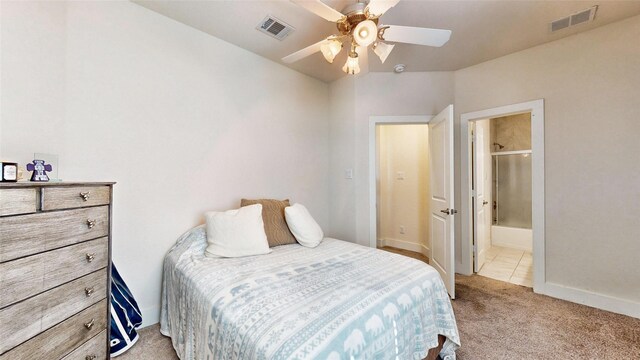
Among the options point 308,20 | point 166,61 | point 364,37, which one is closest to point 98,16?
point 166,61

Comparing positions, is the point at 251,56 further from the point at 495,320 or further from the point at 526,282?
the point at 526,282

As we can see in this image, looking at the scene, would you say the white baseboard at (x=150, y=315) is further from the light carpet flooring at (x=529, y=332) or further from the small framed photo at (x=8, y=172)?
the small framed photo at (x=8, y=172)

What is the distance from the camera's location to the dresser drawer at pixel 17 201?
968 mm

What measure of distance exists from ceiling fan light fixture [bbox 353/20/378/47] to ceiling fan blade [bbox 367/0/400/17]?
7cm

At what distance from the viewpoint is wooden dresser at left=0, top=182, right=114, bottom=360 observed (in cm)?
99

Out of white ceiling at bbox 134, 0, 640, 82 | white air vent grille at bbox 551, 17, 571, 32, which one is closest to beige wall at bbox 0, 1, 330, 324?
white ceiling at bbox 134, 0, 640, 82

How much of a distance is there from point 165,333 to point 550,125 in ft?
13.1

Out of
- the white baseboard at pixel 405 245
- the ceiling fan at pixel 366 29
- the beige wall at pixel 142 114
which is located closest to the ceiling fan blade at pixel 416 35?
the ceiling fan at pixel 366 29

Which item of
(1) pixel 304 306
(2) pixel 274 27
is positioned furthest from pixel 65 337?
(2) pixel 274 27

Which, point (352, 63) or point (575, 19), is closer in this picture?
point (352, 63)

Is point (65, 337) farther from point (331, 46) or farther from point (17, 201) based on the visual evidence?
point (331, 46)

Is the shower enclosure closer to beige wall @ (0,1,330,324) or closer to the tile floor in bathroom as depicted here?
the tile floor in bathroom

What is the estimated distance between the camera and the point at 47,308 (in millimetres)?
1111

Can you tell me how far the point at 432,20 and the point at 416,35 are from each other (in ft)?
2.25
